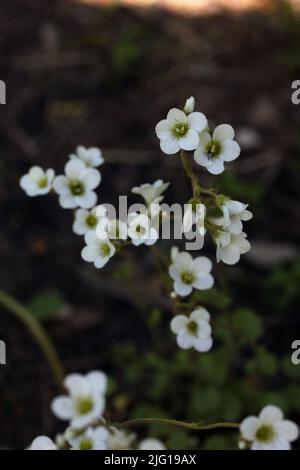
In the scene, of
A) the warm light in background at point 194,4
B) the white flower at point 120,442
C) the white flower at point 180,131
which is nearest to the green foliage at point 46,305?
the white flower at point 120,442

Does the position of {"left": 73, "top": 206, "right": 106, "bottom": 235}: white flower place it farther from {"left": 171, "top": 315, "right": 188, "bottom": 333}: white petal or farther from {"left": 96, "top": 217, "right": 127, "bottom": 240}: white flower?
{"left": 171, "top": 315, "right": 188, "bottom": 333}: white petal

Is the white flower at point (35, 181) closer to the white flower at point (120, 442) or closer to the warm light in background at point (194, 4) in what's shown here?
the white flower at point (120, 442)

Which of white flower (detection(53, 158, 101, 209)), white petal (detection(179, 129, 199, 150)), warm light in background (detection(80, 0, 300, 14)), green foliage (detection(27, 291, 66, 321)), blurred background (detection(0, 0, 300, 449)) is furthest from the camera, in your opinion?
warm light in background (detection(80, 0, 300, 14))

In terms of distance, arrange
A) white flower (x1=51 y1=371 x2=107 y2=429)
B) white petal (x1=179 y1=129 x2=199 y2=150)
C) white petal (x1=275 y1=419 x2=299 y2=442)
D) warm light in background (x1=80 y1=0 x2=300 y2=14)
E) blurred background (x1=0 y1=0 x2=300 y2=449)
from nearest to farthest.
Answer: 1. white flower (x1=51 y1=371 x2=107 y2=429)
2. white petal (x1=179 y1=129 x2=199 y2=150)
3. white petal (x1=275 y1=419 x2=299 y2=442)
4. blurred background (x1=0 y1=0 x2=300 y2=449)
5. warm light in background (x1=80 y1=0 x2=300 y2=14)

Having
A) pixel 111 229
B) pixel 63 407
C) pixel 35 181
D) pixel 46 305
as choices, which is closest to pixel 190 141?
pixel 111 229


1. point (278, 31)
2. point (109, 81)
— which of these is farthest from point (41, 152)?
point (278, 31)

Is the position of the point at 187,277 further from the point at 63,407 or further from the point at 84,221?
the point at 63,407

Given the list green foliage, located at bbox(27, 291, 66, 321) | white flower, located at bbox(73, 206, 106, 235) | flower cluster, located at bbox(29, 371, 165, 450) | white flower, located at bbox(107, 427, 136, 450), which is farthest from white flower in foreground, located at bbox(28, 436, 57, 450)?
green foliage, located at bbox(27, 291, 66, 321)

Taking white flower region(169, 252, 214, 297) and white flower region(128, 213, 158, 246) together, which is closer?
white flower region(128, 213, 158, 246)
